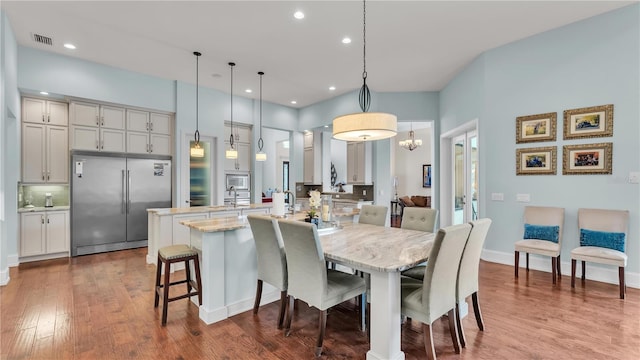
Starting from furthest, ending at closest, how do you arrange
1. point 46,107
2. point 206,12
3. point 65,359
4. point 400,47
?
1. point 46,107
2. point 400,47
3. point 206,12
4. point 65,359

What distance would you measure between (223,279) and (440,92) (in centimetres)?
556

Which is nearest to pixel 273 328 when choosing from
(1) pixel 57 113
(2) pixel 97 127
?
(2) pixel 97 127

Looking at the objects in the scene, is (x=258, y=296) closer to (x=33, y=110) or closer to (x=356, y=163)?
(x=356, y=163)

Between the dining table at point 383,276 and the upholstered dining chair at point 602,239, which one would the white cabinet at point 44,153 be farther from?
the upholstered dining chair at point 602,239

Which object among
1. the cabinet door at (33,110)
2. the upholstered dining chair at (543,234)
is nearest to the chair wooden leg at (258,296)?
the upholstered dining chair at (543,234)

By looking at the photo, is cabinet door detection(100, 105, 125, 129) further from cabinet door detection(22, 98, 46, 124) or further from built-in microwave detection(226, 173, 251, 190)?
built-in microwave detection(226, 173, 251, 190)

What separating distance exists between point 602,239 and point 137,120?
7.08 meters

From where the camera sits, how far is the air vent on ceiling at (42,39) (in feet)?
13.0

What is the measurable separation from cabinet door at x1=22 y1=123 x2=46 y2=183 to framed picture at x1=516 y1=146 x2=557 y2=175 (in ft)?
23.7

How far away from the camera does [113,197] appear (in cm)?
511

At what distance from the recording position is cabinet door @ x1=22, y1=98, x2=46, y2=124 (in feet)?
15.0

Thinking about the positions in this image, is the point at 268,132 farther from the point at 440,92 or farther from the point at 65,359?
the point at 65,359

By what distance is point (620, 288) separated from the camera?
306 centimetres

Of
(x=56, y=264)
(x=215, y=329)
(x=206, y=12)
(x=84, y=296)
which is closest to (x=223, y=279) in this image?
(x=215, y=329)
